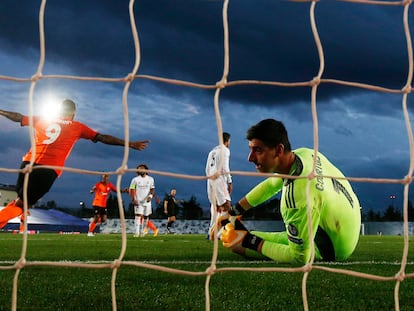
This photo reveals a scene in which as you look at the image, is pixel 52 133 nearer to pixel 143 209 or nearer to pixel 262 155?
pixel 262 155

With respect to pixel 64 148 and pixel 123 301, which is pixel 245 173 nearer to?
pixel 123 301

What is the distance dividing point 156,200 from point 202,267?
10.2m

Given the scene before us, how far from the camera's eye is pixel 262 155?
461 cm

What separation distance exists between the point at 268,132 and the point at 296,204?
0.65m

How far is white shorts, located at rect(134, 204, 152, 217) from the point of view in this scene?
15.3m

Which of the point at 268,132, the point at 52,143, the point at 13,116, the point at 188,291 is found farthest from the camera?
the point at 52,143

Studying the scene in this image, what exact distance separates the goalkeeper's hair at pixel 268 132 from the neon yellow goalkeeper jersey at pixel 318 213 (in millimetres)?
306

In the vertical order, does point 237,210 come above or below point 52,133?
below

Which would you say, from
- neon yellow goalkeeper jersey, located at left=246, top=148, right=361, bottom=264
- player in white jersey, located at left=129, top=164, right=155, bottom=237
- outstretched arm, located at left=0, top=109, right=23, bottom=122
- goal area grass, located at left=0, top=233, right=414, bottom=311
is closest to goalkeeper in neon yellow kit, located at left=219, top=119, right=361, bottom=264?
neon yellow goalkeeper jersey, located at left=246, top=148, right=361, bottom=264

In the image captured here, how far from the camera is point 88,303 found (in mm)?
2930

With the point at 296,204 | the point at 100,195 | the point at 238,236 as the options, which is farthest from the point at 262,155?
the point at 100,195

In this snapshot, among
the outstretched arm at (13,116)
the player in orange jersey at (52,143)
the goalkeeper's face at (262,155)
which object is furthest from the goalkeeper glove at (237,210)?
the outstretched arm at (13,116)

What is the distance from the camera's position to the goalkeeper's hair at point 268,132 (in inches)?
179

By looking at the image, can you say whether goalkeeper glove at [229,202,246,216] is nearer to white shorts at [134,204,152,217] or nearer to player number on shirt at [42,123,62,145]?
player number on shirt at [42,123,62,145]
